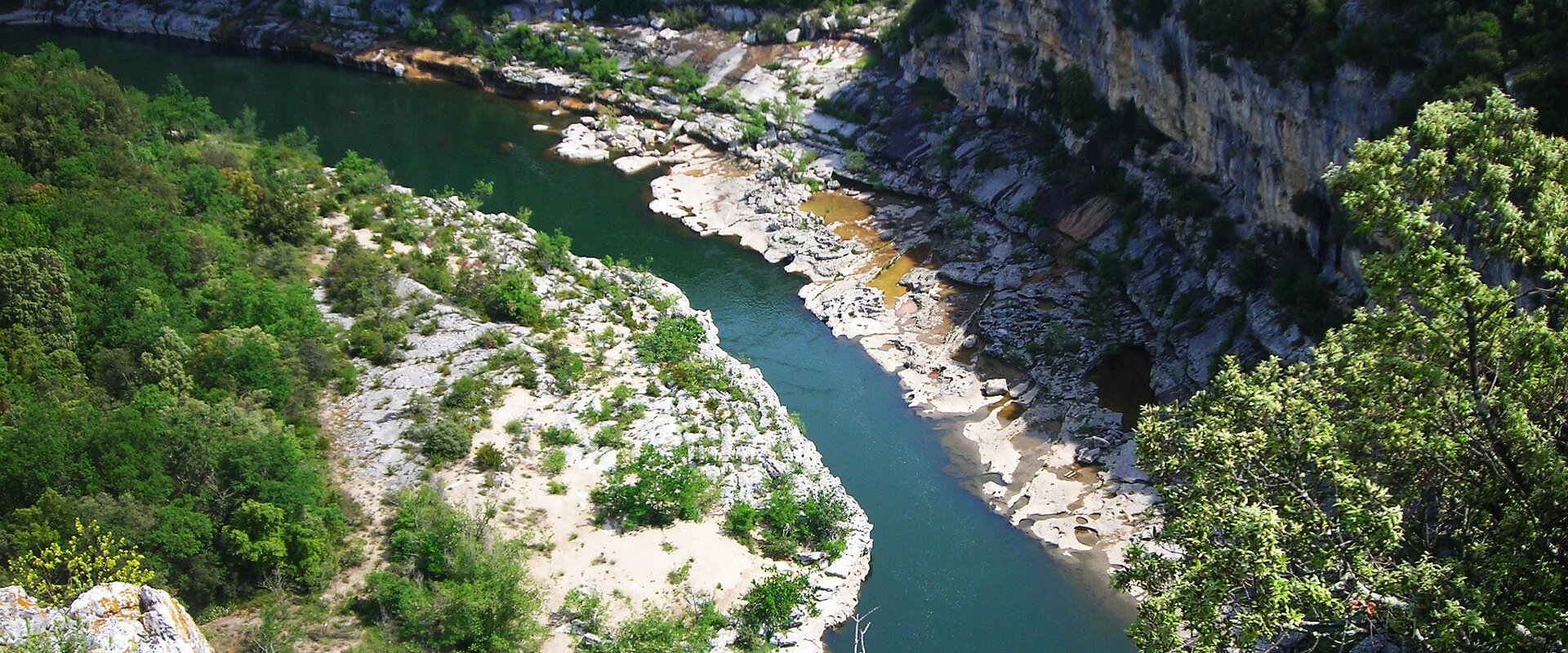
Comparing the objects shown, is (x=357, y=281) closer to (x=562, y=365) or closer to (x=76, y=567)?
(x=562, y=365)

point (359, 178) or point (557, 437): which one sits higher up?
point (359, 178)

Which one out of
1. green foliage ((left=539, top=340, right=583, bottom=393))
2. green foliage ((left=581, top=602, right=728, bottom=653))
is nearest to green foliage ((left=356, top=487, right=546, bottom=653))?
green foliage ((left=581, top=602, right=728, bottom=653))

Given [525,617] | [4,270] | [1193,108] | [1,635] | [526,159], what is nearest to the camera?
[1,635]

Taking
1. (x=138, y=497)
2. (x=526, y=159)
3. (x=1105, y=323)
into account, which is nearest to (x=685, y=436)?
(x=138, y=497)

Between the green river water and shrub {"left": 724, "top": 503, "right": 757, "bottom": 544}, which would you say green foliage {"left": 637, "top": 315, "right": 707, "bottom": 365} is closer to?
the green river water

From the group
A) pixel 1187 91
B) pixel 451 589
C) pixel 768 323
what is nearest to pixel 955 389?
pixel 768 323

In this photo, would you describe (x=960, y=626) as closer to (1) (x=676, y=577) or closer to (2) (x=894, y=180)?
(1) (x=676, y=577)

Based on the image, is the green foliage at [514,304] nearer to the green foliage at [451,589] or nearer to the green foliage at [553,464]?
the green foliage at [553,464]
